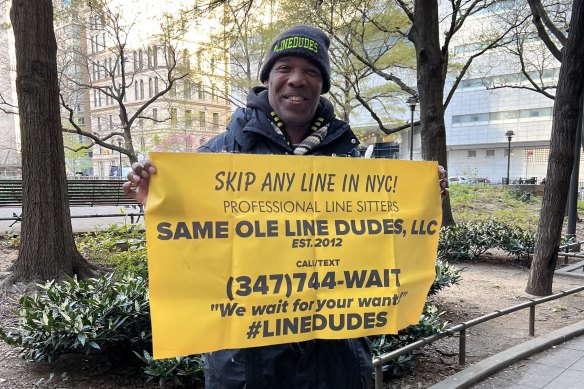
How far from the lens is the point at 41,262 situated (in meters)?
5.86

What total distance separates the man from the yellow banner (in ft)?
0.21

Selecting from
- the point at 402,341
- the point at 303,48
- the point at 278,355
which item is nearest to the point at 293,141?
the point at 303,48

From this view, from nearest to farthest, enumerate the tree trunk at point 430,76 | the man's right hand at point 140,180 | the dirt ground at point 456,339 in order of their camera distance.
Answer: the man's right hand at point 140,180
the dirt ground at point 456,339
the tree trunk at point 430,76

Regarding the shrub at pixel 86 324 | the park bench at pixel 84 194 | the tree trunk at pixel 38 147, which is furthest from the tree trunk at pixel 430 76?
the shrub at pixel 86 324

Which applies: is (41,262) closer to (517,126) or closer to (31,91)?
(31,91)

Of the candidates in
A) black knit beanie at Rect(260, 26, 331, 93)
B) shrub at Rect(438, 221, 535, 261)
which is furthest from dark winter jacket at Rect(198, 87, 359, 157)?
shrub at Rect(438, 221, 535, 261)

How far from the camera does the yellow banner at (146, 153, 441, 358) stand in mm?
1760

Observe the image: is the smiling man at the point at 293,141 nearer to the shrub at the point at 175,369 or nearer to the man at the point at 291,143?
the man at the point at 291,143

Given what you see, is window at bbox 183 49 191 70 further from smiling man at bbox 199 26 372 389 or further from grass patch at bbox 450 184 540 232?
smiling man at bbox 199 26 372 389

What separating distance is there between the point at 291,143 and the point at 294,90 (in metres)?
0.23

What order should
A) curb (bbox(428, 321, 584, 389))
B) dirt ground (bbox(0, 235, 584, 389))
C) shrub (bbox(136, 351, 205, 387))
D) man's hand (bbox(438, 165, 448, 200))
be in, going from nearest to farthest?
man's hand (bbox(438, 165, 448, 200)), shrub (bbox(136, 351, 205, 387)), dirt ground (bbox(0, 235, 584, 389)), curb (bbox(428, 321, 584, 389))

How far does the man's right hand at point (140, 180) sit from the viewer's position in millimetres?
1731

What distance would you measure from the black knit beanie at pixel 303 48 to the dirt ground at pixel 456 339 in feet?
→ 9.58

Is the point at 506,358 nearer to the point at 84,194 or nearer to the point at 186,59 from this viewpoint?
the point at 84,194
